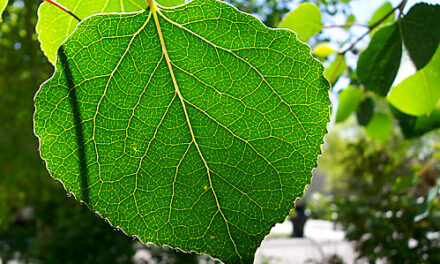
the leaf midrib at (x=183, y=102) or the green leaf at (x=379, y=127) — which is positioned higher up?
the green leaf at (x=379, y=127)

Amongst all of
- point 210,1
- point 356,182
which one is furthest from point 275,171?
point 356,182

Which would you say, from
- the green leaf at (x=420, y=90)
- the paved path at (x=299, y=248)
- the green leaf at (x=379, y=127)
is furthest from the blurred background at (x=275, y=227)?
the paved path at (x=299, y=248)

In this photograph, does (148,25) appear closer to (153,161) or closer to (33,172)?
(153,161)

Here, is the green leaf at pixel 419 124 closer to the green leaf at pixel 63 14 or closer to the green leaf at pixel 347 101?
the green leaf at pixel 347 101

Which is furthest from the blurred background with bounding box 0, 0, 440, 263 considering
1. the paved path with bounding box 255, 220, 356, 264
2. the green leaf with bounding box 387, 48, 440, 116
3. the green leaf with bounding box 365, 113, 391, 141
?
the paved path with bounding box 255, 220, 356, 264

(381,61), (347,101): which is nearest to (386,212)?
(347,101)
